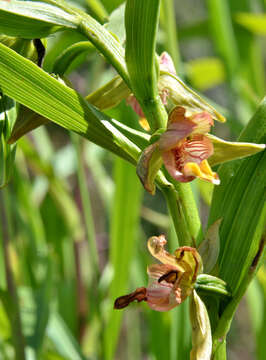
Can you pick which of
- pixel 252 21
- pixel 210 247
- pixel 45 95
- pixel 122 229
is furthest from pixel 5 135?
pixel 252 21

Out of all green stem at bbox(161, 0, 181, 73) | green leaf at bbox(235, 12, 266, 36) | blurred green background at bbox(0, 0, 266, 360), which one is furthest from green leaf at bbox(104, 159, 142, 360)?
green leaf at bbox(235, 12, 266, 36)

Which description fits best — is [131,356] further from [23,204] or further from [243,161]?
[243,161]

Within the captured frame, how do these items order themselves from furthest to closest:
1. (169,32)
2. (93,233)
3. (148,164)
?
1. (93,233)
2. (169,32)
3. (148,164)

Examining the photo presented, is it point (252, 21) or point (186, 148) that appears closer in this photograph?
point (186, 148)

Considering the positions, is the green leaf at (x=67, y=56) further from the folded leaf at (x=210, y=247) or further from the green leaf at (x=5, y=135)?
the folded leaf at (x=210, y=247)

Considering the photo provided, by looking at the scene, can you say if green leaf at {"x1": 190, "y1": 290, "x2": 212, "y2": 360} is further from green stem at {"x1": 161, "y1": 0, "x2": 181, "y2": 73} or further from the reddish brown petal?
green stem at {"x1": 161, "y1": 0, "x2": 181, "y2": 73}

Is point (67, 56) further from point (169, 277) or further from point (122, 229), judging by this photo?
point (122, 229)
